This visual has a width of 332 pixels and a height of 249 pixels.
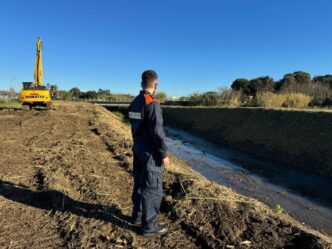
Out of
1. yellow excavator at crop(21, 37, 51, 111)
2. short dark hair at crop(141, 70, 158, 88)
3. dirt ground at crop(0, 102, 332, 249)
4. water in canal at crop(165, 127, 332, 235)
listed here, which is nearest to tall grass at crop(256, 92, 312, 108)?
water in canal at crop(165, 127, 332, 235)

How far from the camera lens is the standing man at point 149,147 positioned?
4180 millimetres

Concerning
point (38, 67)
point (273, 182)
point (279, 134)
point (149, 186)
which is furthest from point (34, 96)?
point (149, 186)

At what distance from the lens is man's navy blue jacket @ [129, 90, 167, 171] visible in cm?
416

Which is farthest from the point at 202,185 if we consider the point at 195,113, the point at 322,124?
the point at 195,113

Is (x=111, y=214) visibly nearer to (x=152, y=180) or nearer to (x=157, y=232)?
(x=157, y=232)

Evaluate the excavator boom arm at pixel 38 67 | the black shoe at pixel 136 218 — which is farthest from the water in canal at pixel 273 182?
the excavator boom arm at pixel 38 67

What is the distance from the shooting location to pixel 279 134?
16578mm

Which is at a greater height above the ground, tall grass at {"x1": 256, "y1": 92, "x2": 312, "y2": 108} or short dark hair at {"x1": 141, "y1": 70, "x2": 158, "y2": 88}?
tall grass at {"x1": 256, "y1": 92, "x2": 312, "y2": 108}

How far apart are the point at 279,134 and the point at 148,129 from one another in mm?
13579

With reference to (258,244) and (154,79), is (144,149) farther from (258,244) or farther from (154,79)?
(258,244)

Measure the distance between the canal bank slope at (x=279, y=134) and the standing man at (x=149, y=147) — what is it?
372 inches

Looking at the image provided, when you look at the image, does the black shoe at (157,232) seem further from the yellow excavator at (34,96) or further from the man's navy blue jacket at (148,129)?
the yellow excavator at (34,96)

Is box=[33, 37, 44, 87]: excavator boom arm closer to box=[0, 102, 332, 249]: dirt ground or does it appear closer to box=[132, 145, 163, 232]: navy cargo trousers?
box=[0, 102, 332, 249]: dirt ground

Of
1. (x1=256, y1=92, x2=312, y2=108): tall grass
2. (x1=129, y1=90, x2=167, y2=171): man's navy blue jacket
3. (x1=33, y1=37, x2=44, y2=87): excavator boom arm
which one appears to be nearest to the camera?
(x1=129, y1=90, x2=167, y2=171): man's navy blue jacket
